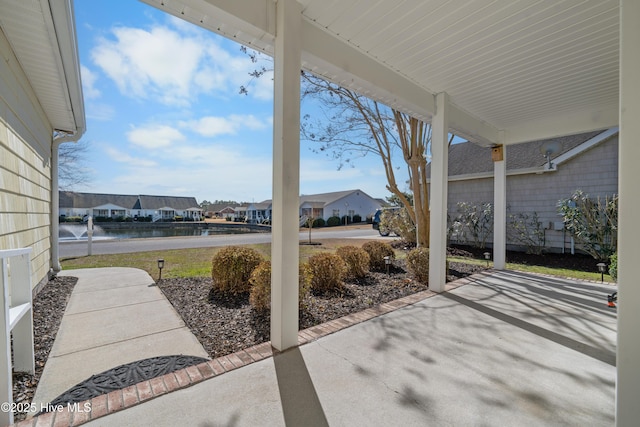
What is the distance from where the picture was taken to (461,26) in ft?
9.79

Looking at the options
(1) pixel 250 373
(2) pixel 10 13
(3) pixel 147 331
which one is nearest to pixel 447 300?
(1) pixel 250 373

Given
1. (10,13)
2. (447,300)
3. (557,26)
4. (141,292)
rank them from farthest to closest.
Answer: (141,292)
(447,300)
(557,26)
(10,13)

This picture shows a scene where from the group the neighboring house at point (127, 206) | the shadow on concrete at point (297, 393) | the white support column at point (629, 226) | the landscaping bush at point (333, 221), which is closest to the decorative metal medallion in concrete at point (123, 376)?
the shadow on concrete at point (297, 393)

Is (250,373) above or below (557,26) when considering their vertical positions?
below

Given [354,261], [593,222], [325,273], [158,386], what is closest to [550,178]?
[593,222]

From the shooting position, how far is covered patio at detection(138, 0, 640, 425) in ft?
4.36

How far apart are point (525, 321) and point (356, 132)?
6473mm

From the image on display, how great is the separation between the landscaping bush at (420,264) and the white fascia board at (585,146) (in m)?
6.70

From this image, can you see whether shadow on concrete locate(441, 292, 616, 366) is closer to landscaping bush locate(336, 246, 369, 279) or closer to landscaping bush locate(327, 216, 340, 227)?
landscaping bush locate(336, 246, 369, 279)

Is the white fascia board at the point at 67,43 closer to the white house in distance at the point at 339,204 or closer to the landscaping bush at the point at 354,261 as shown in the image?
the landscaping bush at the point at 354,261

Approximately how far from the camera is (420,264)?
17.4ft

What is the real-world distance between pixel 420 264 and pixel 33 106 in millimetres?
7003

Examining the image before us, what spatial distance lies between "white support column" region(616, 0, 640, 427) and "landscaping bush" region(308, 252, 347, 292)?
11.5 feet

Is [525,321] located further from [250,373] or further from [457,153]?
[457,153]
